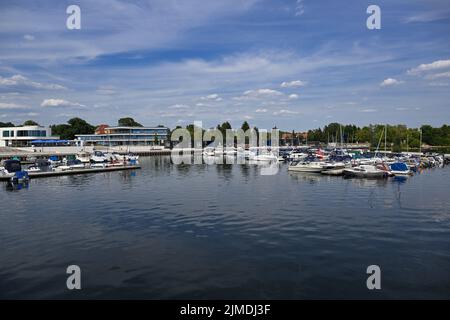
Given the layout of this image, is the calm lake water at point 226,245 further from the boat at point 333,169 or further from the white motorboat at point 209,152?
the white motorboat at point 209,152

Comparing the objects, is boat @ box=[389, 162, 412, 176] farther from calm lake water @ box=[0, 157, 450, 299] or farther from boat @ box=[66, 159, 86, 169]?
boat @ box=[66, 159, 86, 169]

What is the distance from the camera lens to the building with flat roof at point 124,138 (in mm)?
187625

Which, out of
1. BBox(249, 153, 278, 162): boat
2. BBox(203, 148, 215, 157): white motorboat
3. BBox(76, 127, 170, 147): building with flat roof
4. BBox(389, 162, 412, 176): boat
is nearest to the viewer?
BBox(389, 162, 412, 176): boat

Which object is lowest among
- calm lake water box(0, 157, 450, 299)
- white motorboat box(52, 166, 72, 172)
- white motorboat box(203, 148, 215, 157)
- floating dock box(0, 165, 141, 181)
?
calm lake water box(0, 157, 450, 299)

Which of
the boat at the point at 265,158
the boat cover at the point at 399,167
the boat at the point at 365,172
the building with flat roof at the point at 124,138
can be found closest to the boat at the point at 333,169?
the boat at the point at 365,172

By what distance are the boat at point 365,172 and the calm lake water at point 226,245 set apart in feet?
57.8

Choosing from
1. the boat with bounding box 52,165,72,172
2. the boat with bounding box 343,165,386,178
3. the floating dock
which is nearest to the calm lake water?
the boat with bounding box 343,165,386,178

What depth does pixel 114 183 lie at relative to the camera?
57094 mm

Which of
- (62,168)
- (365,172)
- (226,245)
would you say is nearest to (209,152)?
(62,168)

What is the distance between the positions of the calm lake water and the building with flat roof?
150 meters

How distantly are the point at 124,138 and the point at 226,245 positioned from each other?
17634 centimetres

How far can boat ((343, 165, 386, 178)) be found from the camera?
59938mm
